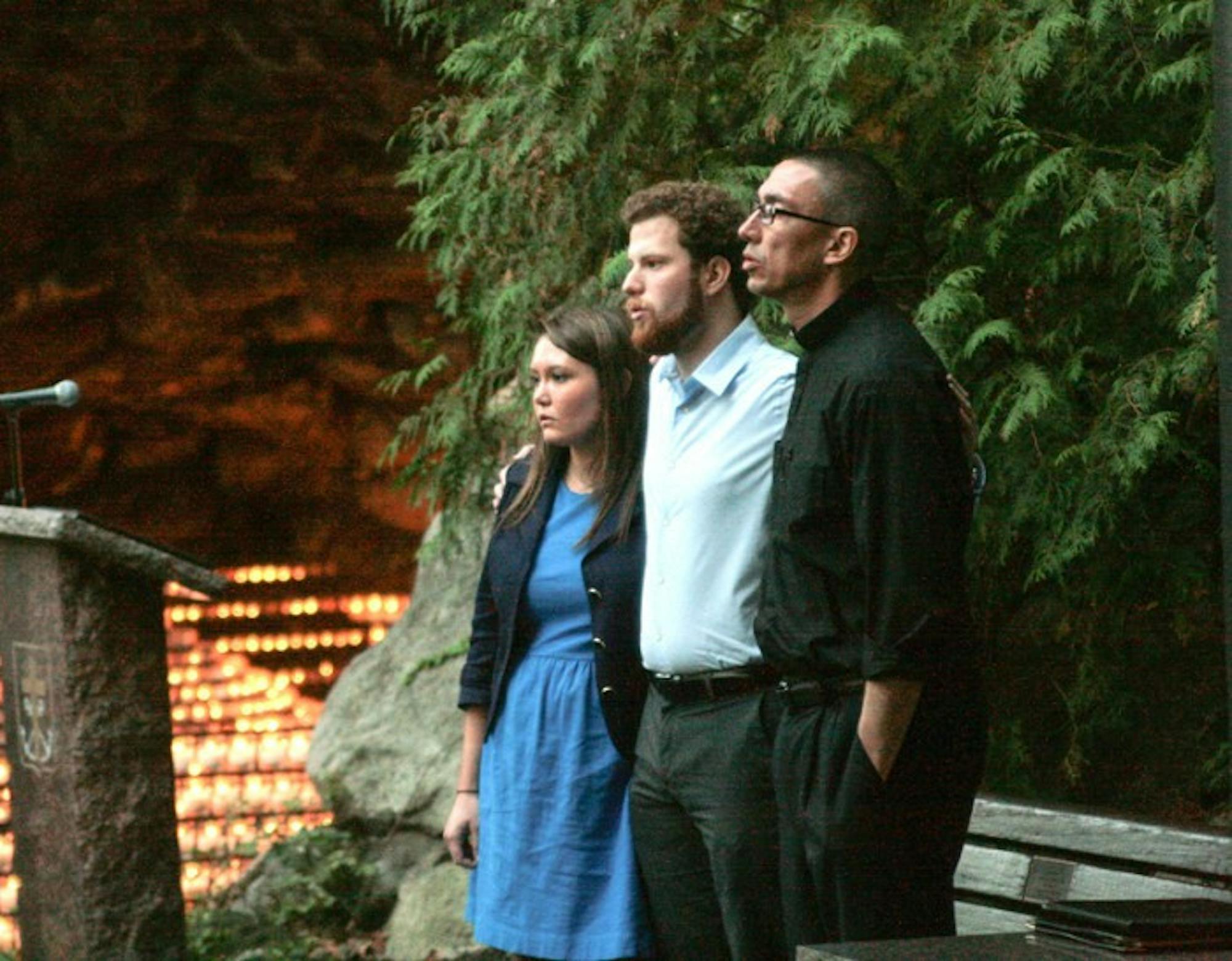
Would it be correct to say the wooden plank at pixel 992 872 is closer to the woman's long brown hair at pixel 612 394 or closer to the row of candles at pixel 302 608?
the woman's long brown hair at pixel 612 394

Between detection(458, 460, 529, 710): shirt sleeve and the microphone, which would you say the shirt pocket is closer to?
detection(458, 460, 529, 710): shirt sleeve

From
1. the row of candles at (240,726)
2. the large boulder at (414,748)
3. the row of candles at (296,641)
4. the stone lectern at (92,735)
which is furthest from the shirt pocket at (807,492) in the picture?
the row of candles at (296,641)

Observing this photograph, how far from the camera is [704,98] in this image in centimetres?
502

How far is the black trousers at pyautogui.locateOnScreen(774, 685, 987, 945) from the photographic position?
2.58 meters

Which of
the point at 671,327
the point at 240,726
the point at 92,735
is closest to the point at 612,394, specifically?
the point at 671,327

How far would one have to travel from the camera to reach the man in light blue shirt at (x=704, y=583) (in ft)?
9.64

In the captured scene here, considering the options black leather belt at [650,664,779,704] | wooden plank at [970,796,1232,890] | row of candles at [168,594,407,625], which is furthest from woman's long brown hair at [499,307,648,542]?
row of candles at [168,594,407,625]

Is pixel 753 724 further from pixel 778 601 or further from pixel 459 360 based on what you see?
pixel 459 360

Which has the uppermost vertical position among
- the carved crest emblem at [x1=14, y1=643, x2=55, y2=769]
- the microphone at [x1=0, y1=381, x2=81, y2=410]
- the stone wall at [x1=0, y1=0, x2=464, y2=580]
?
the stone wall at [x1=0, y1=0, x2=464, y2=580]

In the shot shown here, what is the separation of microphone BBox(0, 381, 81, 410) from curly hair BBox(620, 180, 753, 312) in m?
1.38

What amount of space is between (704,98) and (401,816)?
2940mm

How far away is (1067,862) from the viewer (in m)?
3.38

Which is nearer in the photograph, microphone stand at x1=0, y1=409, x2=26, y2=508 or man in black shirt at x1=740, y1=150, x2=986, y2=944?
man in black shirt at x1=740, y1=150, x2=986, y2=944

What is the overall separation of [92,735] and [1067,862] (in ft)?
7.44
